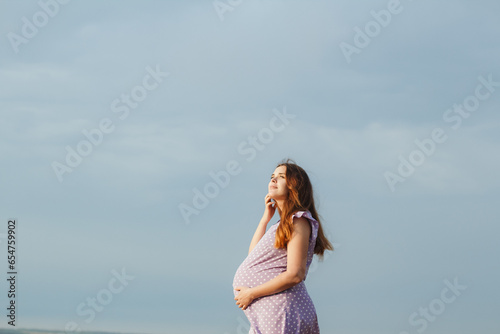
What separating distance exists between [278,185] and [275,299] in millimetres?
704

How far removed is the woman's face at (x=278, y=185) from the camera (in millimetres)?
4266

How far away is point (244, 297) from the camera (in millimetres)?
4137

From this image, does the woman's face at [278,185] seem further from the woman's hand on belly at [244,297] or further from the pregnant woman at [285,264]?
the woman's hand on belly at [244,297]

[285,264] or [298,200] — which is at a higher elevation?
[298,200]

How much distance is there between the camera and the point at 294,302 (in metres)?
4.08

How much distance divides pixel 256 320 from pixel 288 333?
0.22 m

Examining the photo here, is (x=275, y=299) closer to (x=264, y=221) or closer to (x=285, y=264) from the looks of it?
Result: (x=285, y=264)

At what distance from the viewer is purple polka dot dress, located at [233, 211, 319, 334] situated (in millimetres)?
4047

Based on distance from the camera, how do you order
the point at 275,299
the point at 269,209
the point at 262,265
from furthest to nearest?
1. the point at 269,209
2. the point at 262,265
3. the point at 275,299

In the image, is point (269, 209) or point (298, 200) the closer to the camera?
point (298, 200)

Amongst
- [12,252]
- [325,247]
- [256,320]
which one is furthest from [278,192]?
[12,252]

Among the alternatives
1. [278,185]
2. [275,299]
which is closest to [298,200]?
[278,185]

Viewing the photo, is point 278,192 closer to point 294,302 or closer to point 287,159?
point 287,159

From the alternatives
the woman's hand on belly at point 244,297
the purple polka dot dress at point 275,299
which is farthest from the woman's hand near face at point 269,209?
the woman's hand on belly at point 244,297
